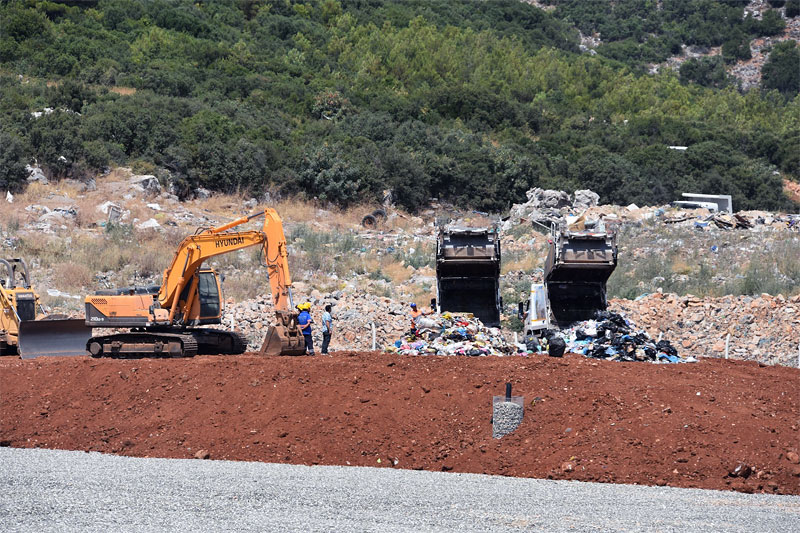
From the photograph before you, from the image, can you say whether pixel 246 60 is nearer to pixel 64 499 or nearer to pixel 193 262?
pixel 193 262

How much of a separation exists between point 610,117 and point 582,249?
43.7 m

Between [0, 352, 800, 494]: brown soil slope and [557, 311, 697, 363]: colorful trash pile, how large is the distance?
1.27 m

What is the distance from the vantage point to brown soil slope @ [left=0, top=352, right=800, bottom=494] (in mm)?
10148

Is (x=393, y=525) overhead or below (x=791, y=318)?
overhead

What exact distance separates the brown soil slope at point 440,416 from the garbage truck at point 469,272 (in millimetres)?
5122

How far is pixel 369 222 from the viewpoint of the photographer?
119 feet

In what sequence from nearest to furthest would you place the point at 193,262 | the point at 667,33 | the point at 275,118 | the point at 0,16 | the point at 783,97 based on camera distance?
the point at 193,262
the point at 275,118
the point at 0,16
the point at 783,97
the point at 667,33

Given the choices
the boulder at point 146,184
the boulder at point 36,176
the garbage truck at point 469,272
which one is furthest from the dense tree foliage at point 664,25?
the garbage truck at point 469,272

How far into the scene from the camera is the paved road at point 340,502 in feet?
25.9

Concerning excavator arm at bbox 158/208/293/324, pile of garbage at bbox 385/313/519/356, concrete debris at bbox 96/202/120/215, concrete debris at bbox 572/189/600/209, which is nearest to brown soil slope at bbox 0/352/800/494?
excavator arm at bbox 158/208/293/324

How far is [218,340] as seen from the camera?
57.4 ft

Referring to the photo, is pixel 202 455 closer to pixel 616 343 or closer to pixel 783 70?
pixel 616 343

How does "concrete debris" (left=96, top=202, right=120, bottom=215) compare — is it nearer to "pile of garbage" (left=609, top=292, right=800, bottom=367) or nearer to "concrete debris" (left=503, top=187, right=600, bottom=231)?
"concrete debris" (left=503, top=187, right=600, bottom=231)

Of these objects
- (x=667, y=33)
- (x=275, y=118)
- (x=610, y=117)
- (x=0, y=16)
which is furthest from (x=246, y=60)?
(x=667, y=33)
